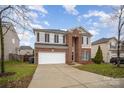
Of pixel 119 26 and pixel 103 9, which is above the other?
pixel 103 9

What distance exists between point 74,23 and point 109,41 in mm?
12013

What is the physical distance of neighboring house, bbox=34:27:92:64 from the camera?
28.8 metres

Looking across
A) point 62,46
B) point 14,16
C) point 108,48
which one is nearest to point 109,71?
point 14,16

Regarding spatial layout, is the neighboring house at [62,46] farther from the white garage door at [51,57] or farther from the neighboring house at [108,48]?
the neighboring house at [108,48]

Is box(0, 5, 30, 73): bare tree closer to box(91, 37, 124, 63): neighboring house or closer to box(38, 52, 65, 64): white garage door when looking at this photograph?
box(38, 52, 65, 64): white garage door

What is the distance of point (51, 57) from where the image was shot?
1144 inches

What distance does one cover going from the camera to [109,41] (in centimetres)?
3928

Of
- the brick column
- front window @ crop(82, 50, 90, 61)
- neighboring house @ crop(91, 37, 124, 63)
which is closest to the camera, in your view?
the brick column

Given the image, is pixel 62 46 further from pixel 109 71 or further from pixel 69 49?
pixel 109 71

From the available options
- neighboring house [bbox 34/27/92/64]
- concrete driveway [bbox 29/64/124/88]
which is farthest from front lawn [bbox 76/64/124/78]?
neighboring house [bbox 34/27/92/64]

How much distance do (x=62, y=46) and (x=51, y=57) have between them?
2.65 m

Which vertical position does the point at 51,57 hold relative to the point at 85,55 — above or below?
below
